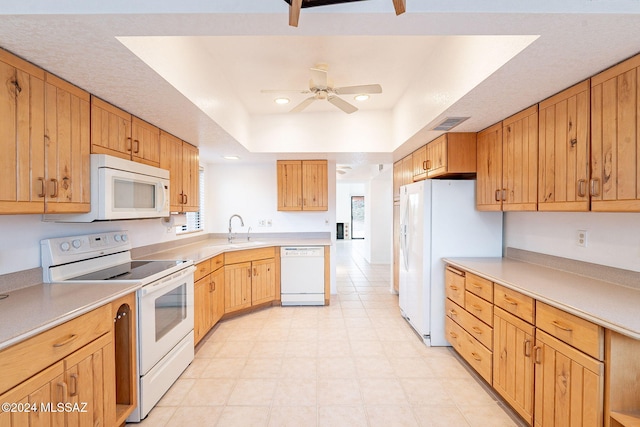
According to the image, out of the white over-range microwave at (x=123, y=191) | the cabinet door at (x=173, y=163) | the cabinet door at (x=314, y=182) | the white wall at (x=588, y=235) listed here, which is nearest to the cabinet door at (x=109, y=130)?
the white over-range microwave at (x=123, y=191)

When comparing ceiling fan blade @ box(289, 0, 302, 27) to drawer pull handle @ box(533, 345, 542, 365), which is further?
drawer pull handle @ box(533, 345, 542, 365)

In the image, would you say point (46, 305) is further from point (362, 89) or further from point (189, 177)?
point (362, 89)

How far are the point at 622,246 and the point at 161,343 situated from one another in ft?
10.3

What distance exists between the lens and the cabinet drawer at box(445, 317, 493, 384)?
2189 mm

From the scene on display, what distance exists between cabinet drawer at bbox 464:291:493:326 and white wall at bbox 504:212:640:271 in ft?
2.30

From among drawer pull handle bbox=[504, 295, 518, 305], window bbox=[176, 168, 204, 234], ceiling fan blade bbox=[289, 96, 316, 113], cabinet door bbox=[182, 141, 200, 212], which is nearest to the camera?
drawer pull handle bbox=[504, 295, 518, 305]

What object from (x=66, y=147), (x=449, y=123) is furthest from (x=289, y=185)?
(x=66, y=147)

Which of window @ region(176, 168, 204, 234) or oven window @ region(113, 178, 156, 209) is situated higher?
oven window @ region(113, 178, 156, 209)

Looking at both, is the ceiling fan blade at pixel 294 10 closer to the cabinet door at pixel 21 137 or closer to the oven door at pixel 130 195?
the cabinet door at pixel 21 137

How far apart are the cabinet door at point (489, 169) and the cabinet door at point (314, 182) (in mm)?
2129

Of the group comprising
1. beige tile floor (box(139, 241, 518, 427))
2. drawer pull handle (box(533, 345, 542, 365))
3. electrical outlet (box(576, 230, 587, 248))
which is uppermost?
electrical outlet (box(576, 230, 587, 248))

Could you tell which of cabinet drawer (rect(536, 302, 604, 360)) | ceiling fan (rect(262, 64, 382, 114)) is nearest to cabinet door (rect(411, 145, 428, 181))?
ceiling fan (rect(262, 64, 382, 114))

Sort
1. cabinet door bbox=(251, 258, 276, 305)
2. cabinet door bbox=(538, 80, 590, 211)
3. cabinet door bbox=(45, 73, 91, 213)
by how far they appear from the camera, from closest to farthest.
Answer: cabinet door bbox=(45, 73, 91, 213)
cabinet door bbox=(538, 80, 590, 211)
cabinet door bbox=(251, 258, 276, 305)

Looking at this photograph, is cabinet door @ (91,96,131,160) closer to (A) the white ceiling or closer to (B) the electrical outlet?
(A) the white ceiling
